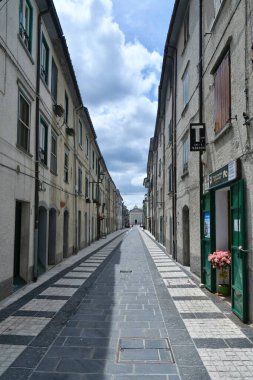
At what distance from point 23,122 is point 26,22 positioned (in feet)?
9.77

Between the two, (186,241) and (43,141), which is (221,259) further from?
(43,141)

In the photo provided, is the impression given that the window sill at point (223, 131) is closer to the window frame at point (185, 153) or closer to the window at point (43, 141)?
the window frame at point (185, 153)

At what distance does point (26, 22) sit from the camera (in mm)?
10055

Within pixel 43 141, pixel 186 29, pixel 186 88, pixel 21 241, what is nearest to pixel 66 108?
pixel 43 141

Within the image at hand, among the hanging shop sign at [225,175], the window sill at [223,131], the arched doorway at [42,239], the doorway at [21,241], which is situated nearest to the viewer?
the hanging shop sign at [225,175]

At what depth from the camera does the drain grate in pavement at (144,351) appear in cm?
467

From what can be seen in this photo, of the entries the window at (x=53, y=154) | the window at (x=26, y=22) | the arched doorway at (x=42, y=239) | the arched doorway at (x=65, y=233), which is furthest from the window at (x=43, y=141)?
the arched doorway at (x=65, y=233)

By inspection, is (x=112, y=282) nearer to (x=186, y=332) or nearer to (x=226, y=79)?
(x=186, y=332)

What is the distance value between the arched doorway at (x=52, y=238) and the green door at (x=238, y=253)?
8.59 m

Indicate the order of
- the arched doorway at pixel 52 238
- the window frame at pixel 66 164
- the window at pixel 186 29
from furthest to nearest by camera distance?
the window frame at pixel 66 164
the arched doorway at pixel 52 238
the window at pixel 186 29

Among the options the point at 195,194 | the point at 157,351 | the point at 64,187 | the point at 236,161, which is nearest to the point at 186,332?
the point at 157,351

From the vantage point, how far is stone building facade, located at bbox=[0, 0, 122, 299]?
26.5 feet

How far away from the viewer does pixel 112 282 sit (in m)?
10.4

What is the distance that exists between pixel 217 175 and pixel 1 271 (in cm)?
533
